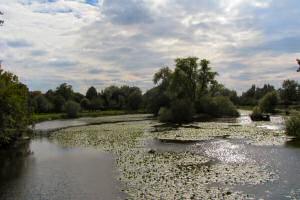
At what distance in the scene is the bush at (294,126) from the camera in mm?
43597

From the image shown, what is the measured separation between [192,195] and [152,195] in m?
2.05

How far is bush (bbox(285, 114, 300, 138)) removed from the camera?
143 feet

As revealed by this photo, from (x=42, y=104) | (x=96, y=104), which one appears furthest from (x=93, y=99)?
(x=42, y=104)

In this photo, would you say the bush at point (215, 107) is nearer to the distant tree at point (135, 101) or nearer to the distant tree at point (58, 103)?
the distant tree at point (135, 101)

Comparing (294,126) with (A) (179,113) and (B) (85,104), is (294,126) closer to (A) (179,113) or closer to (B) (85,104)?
(A) (179,113)

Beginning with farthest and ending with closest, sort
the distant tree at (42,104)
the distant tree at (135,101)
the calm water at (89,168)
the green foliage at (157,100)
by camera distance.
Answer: the distant tree at (135,101), the distant tree at (42,104), the green foliage at (157,100), the calm water at (89,168)

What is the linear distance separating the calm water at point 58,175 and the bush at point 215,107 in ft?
181

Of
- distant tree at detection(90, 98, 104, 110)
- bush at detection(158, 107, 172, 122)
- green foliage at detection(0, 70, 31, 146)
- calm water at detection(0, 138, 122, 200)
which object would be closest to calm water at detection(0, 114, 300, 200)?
calm water at detection(0, 138, 122, 200)

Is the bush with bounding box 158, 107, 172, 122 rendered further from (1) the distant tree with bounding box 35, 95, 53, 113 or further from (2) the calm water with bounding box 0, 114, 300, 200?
(1) the distant tree with bounding box 35, 95, 53, 113

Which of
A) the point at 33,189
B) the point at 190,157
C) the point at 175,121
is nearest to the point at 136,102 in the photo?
the point at 175,121

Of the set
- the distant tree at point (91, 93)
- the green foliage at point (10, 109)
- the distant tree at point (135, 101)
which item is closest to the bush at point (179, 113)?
the green foliage at point (10, 109)

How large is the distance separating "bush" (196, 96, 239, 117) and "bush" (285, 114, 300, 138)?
1816 inches

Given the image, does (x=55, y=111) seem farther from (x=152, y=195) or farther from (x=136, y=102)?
(x=152, y=195)

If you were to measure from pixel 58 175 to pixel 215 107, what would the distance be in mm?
68473
